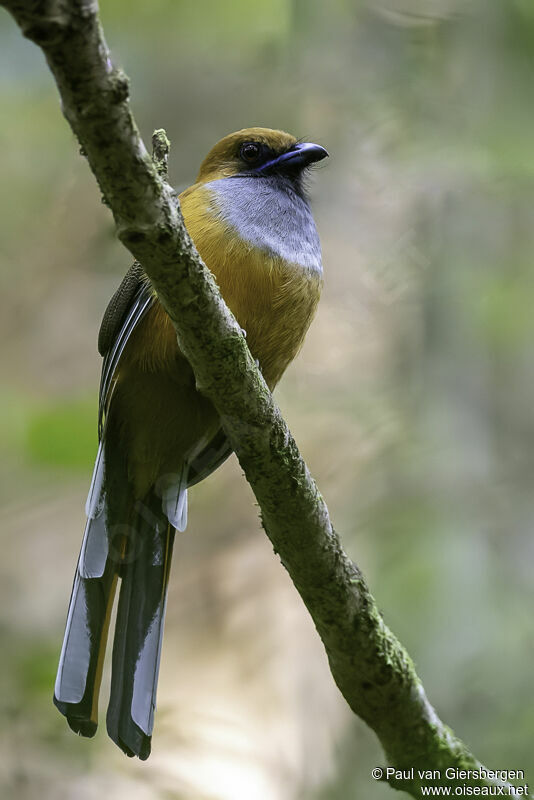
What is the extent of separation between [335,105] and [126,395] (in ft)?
11.5

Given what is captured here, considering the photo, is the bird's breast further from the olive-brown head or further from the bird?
the olive-brown head

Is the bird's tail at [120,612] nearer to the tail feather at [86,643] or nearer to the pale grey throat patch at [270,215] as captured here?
the tail feather at [86,643]

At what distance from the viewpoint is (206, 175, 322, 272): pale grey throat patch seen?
10.5ft

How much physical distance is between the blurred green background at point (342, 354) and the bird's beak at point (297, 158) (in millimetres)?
612

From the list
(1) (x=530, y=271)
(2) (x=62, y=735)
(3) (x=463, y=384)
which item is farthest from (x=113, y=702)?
(1) (x=530, y=271)

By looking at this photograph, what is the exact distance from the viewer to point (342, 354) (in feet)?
18.7

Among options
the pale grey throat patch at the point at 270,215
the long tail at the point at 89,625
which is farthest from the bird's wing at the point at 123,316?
the pale grey throat patch at the point at 270,215

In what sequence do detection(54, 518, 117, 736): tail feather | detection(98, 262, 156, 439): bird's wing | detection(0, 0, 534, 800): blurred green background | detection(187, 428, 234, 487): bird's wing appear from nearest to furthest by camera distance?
detection(54, 518, 117, 736): tail feather → detection(98, 262, 156, 439): bird's wing → detection(187, 428, 234, 487): bird's wing → detection(0, 0, 534, 800): blurred green background

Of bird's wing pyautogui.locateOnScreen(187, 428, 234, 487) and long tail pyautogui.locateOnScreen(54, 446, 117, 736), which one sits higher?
bird's wing pyautogui.locateOnScreen(187, 428, 234, 487)

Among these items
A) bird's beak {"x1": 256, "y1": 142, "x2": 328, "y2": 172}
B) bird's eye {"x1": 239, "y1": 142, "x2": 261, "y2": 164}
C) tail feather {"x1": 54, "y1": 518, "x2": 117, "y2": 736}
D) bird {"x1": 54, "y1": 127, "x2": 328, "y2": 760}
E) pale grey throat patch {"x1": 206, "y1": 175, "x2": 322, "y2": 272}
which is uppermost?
bird's eye {"x1": 239, "y1": 142, "x2": 261, "y2": 164}

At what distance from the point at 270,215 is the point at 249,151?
54 centimetres

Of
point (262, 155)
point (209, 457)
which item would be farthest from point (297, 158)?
point (209, 457)

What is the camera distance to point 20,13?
1425 mm

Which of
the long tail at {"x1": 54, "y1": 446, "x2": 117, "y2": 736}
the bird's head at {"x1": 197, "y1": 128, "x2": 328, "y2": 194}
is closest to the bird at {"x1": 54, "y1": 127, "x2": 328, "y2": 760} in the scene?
the long tail at {"x1": 54, "y1": 446, "x2": 117, "y2": 736}
